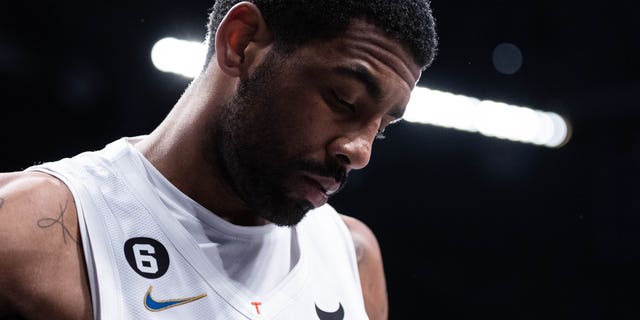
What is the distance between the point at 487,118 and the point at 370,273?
3384 millimetres

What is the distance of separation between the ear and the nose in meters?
0.21

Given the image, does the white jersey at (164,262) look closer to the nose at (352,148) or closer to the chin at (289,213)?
the chin at (289,213)

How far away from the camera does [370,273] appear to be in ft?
4.97

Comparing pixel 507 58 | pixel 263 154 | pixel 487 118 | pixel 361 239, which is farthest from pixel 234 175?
pixel 487 118

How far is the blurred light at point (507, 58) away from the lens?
3.96 meters

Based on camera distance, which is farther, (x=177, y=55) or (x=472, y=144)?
(x=472, y=144)

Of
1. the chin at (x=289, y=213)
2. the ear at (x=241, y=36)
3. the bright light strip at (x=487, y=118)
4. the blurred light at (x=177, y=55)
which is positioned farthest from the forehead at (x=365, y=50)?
the bright light strip at (x=487, y=118)

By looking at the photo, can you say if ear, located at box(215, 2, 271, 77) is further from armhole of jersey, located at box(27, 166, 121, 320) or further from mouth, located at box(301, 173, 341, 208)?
armhole of jersey, located at box(27, 166, 121, 320)

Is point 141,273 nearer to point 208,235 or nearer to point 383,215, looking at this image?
point 208,235

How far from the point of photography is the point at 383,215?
5.52 metres

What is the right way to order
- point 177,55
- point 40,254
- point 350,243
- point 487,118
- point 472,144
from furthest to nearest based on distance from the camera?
point 472,144 → point 487,118 → point 177,55 → point 350,243 → point 40,254

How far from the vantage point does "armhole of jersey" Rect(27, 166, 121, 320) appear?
101 centimetres

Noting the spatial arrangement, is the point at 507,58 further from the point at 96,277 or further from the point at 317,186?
the point at 96,277

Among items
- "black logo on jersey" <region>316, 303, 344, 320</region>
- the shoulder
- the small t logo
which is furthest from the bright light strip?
the small t logo
